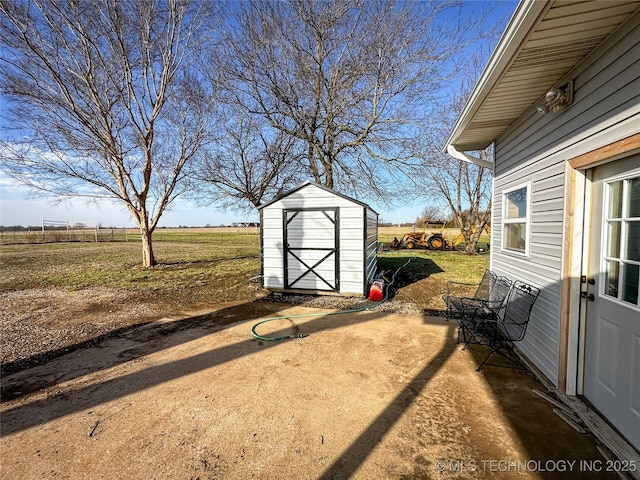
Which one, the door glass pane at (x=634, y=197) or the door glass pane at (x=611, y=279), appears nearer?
the door glass pane at (x=634, y=197)

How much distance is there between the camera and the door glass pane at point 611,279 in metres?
2.03

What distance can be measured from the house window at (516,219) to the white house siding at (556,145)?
0.13 meters

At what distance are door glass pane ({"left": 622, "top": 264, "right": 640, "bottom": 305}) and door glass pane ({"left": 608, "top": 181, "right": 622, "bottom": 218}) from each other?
1.35 feet

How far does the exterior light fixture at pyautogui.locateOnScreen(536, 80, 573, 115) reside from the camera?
2.47 meters

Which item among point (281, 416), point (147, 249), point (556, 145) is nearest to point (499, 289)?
point (556, 145)

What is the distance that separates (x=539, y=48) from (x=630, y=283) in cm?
187

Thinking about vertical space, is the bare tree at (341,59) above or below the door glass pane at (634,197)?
above

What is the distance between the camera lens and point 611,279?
208cm

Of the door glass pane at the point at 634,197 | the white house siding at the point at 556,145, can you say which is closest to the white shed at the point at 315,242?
the white house siding at the point at 556,145

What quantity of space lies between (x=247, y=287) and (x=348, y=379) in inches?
189

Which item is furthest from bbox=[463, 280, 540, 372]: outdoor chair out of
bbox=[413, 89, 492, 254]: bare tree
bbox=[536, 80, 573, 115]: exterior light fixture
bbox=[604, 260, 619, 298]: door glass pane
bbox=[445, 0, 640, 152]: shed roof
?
bbox=[413, 89, 492, 254]: bare tree

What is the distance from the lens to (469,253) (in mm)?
14492

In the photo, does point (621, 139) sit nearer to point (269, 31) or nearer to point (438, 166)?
point (438, 166)

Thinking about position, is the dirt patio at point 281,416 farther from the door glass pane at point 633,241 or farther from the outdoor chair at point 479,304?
the door glass pane at point 633,241
